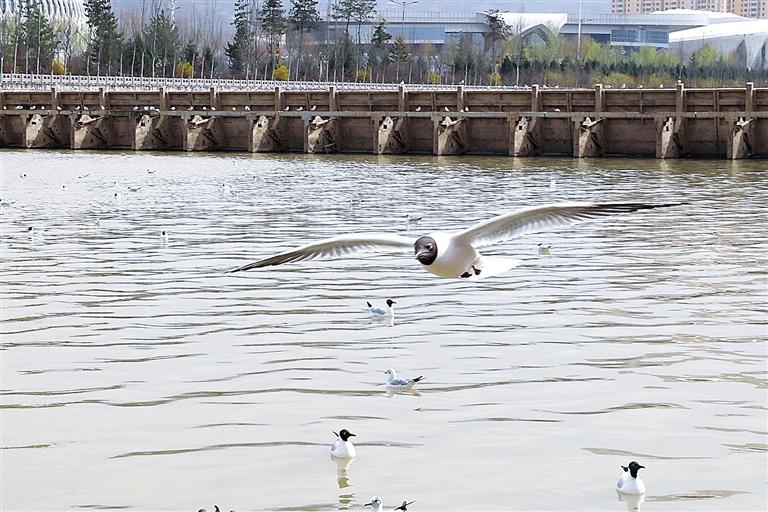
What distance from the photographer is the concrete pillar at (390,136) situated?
46.7 meters

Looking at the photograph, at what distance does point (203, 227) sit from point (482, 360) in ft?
39.5

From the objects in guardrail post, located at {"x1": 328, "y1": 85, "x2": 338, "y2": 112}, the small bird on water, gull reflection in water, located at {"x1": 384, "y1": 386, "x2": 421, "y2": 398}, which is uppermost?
guardrail post, located at {"x1": 328, "y1": 85, "x2": 338, "y2": 112}

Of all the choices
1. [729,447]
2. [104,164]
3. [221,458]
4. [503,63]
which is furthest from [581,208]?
[503,63]

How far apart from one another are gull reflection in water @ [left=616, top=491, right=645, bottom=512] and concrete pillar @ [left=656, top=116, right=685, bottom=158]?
1393 inches

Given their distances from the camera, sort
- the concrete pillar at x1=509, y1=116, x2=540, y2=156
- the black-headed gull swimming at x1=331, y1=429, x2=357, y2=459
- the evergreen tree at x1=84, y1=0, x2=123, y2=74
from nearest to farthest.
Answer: the black-headed gull swimming at x1=331, y1=429, x2=357, y2=459 < the concrete pillar at x1=509, y1=116, x2=540, y2=156 < the evergreen tree at x1=84, y1=0, x2=123, y2=74

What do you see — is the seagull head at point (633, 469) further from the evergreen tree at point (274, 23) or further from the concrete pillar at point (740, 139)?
the evergreen tree at point (274, 23)

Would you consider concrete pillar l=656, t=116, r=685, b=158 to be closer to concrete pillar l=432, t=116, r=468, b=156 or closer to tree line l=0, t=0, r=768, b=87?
concrete pillar l=432, t=116, r=468, b=156

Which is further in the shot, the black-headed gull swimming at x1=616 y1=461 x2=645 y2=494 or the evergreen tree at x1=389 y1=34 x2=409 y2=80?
the evergreen tree at x1=389 y1=34 x2=409 y2=80

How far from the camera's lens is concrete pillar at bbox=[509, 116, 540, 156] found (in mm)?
44562

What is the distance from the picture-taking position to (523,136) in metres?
44.8

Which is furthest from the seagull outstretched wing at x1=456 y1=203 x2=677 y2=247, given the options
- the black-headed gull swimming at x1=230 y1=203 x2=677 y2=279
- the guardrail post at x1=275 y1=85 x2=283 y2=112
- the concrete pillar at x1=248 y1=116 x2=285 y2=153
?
the guardrail post at x1=275 y1=85 x2=283 y2=112

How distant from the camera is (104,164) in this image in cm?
4209

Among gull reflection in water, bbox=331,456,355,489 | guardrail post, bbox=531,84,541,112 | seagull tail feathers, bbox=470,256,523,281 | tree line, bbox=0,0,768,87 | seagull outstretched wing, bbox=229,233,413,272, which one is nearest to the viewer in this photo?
gull reflection in water, bbox=331,456,355,489

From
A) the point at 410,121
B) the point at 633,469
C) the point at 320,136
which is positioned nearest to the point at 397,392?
the point at 633,469
